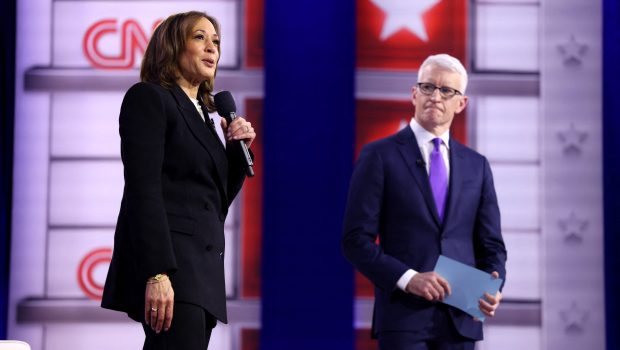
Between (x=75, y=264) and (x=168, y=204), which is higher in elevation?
(x=168, y=204)

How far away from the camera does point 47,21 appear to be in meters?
4.03

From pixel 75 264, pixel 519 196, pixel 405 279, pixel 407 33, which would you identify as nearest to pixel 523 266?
pixel 519 196

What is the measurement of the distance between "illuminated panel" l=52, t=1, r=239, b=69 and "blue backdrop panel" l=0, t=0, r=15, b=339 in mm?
230

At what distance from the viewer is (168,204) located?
1936mm

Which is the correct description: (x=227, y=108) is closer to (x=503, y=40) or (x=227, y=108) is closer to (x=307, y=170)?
(x=307, y=170)

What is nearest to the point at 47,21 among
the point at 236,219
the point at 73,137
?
the point at 73,137

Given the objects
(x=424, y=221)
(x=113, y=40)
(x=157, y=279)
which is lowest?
(x=157, y=279)

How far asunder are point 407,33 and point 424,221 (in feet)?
5.51

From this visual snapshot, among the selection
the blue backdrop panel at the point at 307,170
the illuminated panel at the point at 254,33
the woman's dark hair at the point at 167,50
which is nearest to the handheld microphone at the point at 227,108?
the woman's dark hair at the point at 167,50

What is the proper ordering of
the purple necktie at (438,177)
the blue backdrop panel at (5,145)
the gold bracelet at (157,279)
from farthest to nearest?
the blue backdrop panel at (5,145)
the purple necktie at (438,177)
the gold bracelet at (157,279)

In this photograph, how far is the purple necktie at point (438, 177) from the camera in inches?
106

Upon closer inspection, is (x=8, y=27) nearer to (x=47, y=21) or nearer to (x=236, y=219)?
(x=47, y=21)

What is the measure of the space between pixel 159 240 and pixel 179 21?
1.97ft
